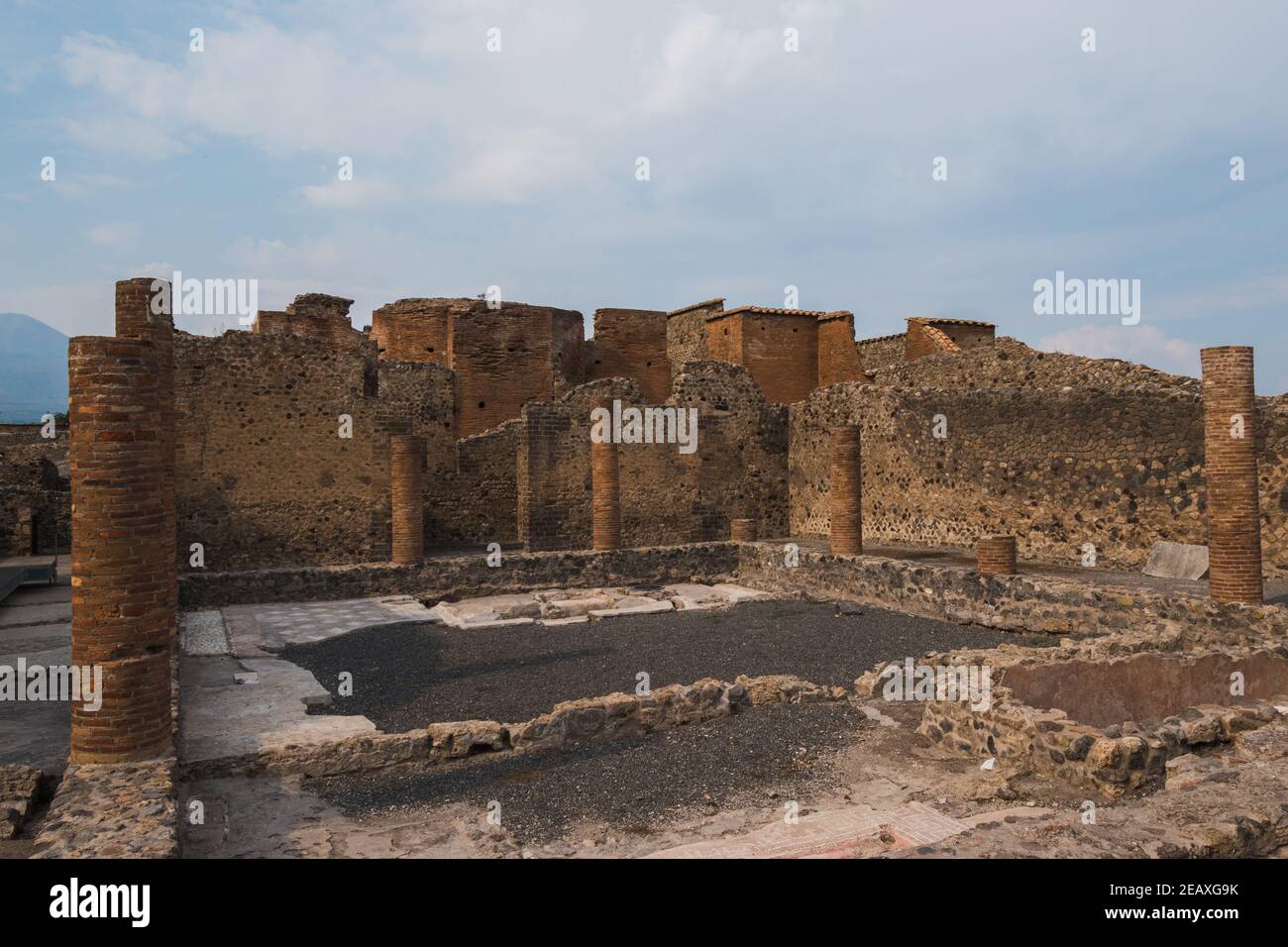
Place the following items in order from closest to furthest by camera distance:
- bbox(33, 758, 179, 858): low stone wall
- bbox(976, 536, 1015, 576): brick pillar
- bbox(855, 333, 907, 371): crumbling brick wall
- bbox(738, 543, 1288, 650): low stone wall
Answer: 1. bbox(33, 758, 179, 858): low stone wall
2. bbox(738, 543, 1288, 650): low stone wall
3. bbox(976, 536, 1015, 576): brick pillar
4. bbox(855, 333, 907, 371): crumbling brick wall

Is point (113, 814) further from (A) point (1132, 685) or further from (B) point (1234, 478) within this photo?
(B) point (1234, 478)

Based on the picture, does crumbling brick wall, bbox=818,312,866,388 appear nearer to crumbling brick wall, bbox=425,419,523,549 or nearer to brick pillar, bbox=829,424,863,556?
crumbling brick wall, bbox=425,419,523,549

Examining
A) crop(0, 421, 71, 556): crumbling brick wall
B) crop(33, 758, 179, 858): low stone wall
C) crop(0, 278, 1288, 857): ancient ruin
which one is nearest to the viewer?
crop(33, 758, 179, 858): low stone wall

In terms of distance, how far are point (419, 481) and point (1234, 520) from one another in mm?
11288

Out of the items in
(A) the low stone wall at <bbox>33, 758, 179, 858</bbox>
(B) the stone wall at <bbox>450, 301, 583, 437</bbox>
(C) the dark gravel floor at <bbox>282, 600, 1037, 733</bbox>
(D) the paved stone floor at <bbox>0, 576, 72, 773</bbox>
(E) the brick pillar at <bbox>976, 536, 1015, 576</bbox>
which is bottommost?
(C) the dark gravel floor at <bbox>282, 600, 1037, 733</bbox>

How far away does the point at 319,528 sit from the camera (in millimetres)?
15797

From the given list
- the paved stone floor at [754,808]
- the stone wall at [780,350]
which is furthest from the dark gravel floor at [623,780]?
the stone wall at [780,350]

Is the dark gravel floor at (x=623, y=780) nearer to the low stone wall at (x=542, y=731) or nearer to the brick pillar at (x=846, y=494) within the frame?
the low stone wall at (x=542, y=731)

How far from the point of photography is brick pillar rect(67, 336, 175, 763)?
5.38m

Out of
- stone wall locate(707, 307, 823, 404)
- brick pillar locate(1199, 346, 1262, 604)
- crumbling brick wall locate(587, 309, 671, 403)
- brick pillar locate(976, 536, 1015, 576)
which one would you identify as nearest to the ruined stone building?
stone wall locate(707, 307, 823, 404)

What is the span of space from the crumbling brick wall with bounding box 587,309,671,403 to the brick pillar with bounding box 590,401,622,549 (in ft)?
31.1
